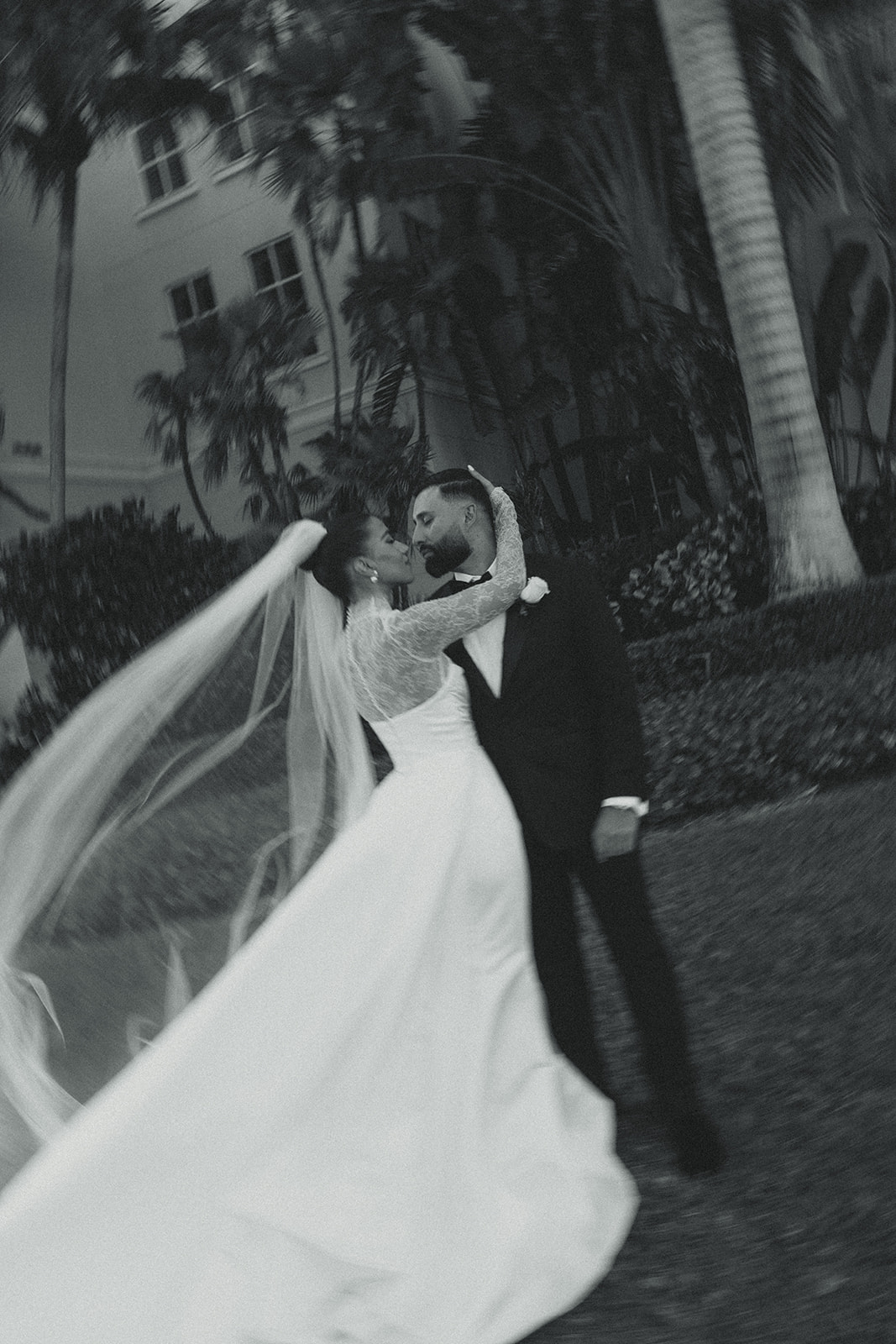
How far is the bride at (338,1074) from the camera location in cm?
267

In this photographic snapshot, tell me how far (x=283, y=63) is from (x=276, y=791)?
13.7m

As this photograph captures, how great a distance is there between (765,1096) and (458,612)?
163 cm

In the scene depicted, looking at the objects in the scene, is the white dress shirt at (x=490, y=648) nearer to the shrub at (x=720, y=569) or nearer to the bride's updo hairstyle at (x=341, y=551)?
the bride's updo hairstyle at (x=341, y=551)

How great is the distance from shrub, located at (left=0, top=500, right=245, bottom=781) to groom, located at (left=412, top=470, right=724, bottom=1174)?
978cm

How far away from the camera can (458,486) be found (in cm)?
348

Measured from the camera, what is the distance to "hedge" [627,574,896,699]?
9.55 m

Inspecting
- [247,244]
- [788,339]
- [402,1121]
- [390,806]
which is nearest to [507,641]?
[390,806]


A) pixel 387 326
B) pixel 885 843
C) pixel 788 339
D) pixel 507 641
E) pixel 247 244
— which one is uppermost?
pixel 247 244

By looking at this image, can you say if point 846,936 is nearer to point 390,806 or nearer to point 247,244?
point 390,806

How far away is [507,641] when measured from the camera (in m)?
3.50

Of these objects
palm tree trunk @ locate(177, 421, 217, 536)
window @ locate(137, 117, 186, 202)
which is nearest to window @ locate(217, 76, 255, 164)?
window @ locate(137, 117, 186, 202)

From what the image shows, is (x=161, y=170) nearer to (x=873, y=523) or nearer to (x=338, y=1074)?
(x=873, y=523)

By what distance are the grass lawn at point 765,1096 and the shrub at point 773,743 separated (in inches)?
53.4

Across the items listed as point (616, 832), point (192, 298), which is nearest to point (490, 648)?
point (616, 832)
